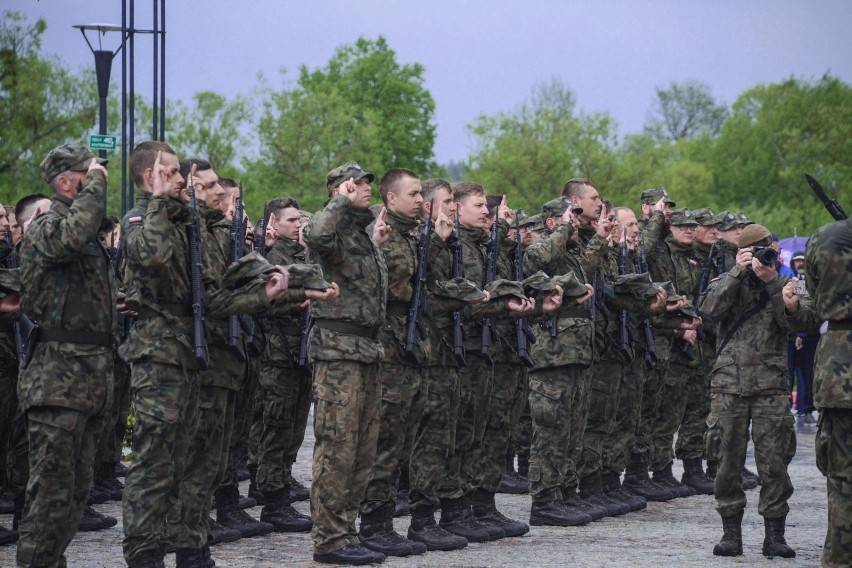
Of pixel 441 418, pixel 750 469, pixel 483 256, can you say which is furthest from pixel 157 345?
pixel 750 469

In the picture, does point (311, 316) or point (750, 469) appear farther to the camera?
point (750, 469)

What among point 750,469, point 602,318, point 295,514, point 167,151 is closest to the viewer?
point 167,151

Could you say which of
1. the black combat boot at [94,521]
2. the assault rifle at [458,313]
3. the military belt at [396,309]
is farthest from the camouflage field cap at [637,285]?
the black combat boot at [94,521]

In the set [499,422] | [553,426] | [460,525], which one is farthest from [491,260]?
[460,525]

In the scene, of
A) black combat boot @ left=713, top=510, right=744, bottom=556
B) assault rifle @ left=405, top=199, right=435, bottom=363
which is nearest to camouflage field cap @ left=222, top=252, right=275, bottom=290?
assault rifle @ left=405, top=199, right=435, bottom=363

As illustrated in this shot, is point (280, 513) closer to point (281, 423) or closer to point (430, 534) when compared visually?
point (281, 423)

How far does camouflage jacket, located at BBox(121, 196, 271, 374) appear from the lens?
8180mm

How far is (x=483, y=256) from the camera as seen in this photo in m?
11.7

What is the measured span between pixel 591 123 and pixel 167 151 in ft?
167

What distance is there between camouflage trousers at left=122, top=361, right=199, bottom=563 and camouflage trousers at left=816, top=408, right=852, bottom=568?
12.0ft

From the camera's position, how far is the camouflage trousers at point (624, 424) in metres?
13.3

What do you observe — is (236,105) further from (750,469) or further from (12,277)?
(12,277)

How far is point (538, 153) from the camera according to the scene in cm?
5400

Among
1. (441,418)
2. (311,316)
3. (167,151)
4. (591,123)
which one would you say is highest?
(591,123)
